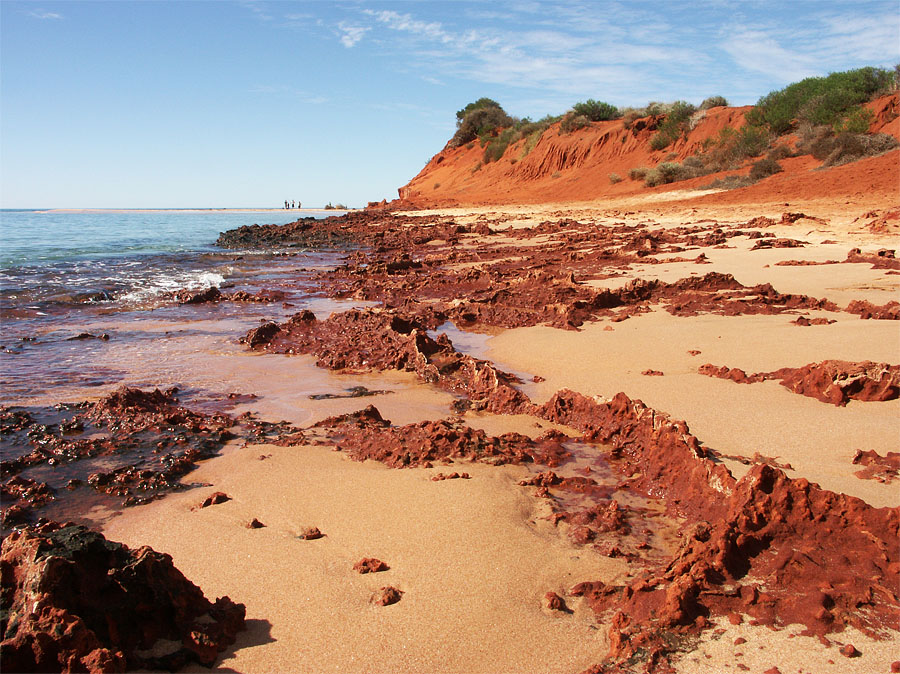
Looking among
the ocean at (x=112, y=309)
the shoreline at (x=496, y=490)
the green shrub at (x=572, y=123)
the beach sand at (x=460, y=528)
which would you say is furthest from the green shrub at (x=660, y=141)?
the beach sand at (x=460, y=528)

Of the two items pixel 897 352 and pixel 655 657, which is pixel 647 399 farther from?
pixel 655 657

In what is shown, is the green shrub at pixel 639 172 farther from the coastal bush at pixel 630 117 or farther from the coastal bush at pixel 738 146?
the coastal bush at pixel 630 117

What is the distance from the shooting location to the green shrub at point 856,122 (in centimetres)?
2133

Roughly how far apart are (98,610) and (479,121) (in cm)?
5802

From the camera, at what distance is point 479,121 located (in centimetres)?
5594

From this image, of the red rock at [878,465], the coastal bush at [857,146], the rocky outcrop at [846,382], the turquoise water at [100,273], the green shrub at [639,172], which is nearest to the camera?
the red rock at [878,465]

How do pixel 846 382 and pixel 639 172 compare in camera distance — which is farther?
pixel 639 172

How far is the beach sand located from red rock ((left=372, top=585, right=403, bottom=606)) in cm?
3

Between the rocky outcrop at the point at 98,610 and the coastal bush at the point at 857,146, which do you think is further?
the coastal bush at the point at 857,146

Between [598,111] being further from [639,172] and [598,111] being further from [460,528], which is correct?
[460,528]

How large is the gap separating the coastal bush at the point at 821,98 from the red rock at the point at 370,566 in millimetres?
27893

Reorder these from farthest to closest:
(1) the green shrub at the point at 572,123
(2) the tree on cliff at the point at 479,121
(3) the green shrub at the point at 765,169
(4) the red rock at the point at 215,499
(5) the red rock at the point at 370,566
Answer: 1. (2) the tree on cliff at the point at 479,121
2. (1) the green shrub at the point at 572,123
3. (3) the green shrub at the point at 765,169
4. (4) the red rock at the point at 215,499
5. (5) the red rock at the point at 370,566

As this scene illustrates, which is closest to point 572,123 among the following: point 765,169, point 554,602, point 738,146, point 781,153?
point 738,146

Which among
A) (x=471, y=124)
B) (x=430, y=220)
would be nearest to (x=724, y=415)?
(x=430, y=220)
